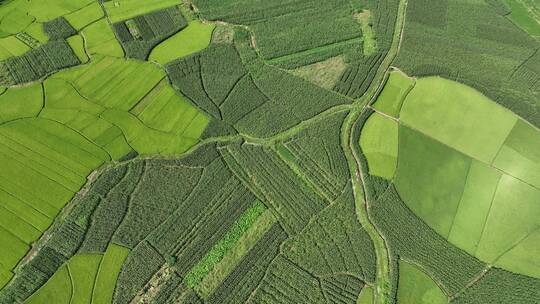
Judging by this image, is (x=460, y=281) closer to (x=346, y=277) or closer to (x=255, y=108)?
(x=346, y=277)

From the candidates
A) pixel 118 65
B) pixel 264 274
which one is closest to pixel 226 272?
pixel 264 274

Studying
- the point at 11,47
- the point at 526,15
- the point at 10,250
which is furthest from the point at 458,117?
the point at 11,47

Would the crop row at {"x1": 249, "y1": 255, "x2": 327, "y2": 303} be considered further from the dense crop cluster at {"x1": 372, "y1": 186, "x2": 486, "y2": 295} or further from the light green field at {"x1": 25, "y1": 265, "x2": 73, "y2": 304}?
the light green field at {"x1": 25, "y1": 265, "x2": 73, "y2": 304}

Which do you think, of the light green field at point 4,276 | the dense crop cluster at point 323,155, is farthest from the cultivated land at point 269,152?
the dense crop cluster at point 323,155

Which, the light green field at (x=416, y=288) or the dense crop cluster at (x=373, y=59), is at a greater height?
the dense crop cluster at (x=373, y=59)

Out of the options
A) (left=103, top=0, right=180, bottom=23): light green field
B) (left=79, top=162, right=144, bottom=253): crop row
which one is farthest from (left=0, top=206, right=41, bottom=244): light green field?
(left=103, top=0, right=180, bottom=23): light green field

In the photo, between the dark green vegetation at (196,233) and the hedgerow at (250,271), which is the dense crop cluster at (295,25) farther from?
the hedgerow at (250,271)
